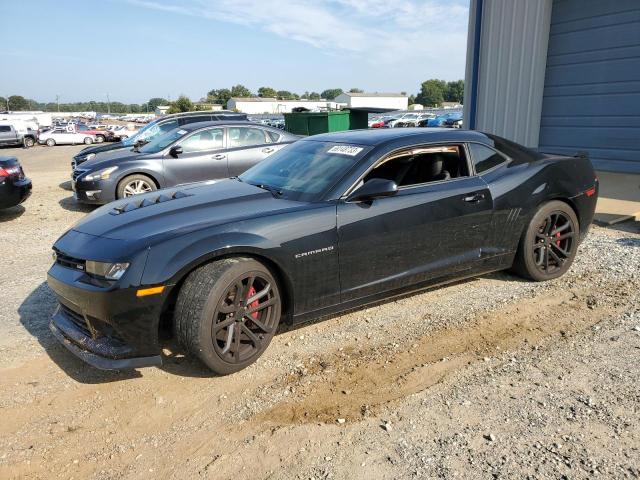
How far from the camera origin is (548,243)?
15.1 feet

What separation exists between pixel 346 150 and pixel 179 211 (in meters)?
1.39

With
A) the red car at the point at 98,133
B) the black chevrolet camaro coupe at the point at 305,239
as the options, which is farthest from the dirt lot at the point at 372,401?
the red car at the point at 98,133

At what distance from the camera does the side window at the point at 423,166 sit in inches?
157

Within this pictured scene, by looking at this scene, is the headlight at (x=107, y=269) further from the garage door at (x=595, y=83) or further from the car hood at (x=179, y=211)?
the garage door at (x=595, y=83)

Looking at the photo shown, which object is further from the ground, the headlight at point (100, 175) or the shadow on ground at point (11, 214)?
the headlight at point (100, 175)

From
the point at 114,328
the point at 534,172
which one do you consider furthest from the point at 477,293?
the point at 114,328

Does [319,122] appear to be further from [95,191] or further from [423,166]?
[423,166]

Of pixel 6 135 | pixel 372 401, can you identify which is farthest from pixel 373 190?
pixel 6 135

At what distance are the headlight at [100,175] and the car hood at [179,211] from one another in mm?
4565

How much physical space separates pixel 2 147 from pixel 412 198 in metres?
33.9

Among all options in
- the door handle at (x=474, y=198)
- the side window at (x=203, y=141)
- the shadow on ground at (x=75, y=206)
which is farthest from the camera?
the shadow on ground at (x=75, y=206)

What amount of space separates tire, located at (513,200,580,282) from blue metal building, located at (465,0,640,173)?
20.0 ft

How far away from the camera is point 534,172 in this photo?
448 cm

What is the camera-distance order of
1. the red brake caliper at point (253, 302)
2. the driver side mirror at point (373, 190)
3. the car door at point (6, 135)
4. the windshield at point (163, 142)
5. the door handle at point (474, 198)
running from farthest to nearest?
1. the car door at point (6, 135)
2. the windshield at point (163, 142)
3. the door handle at point (474, 198)
4. the driver side mirror at point (373, 190)
5. the red brake caliper at point (253, 302)
